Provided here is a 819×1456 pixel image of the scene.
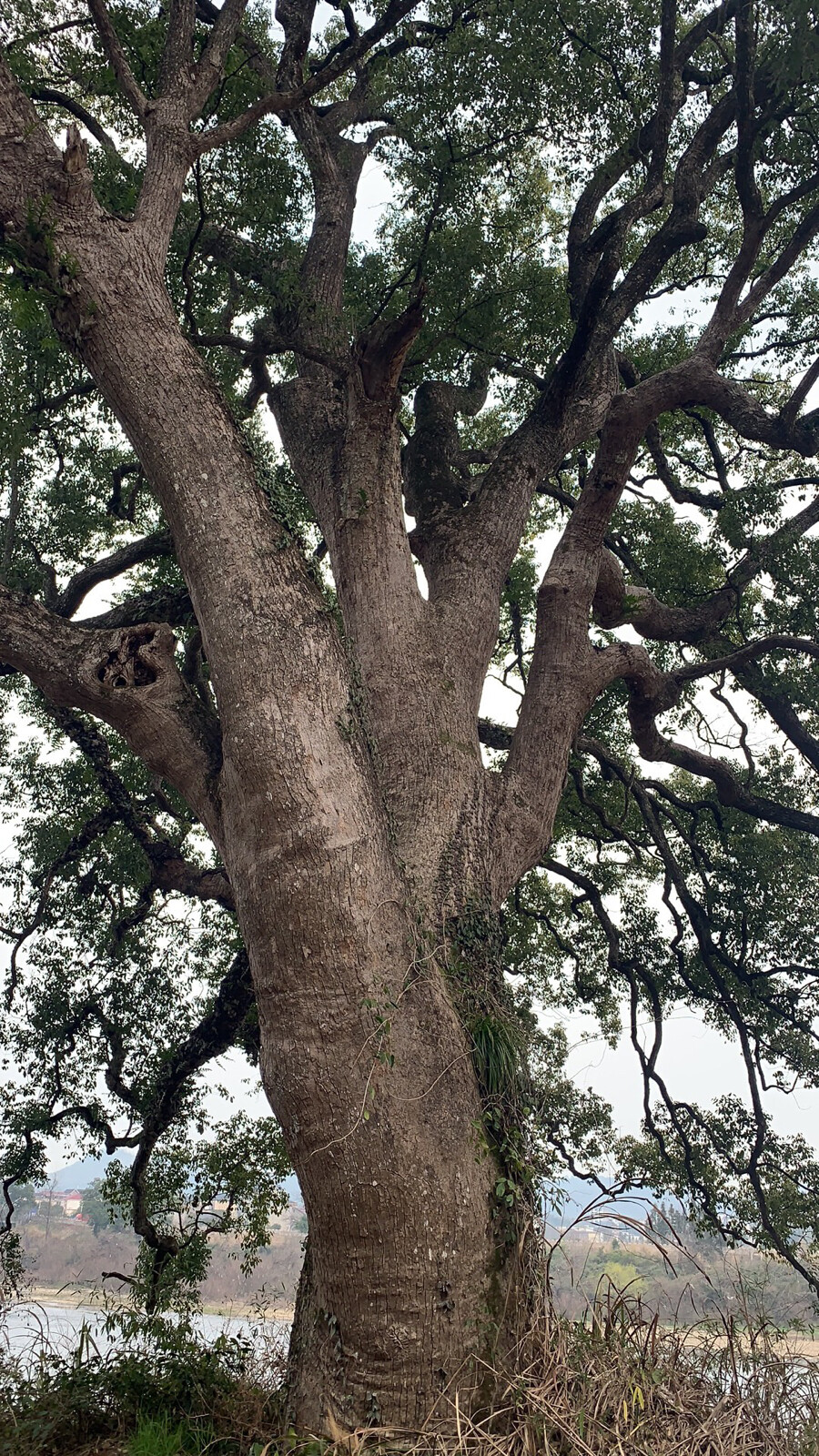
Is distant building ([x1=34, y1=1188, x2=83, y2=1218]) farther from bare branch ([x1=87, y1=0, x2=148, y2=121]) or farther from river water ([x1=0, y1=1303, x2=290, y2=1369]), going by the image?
bare branch ([x1=87, y1=0, x2=148, y2=121])

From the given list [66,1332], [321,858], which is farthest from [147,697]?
[66,1332]

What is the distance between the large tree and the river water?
1.29m

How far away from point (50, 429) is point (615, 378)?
4650mm

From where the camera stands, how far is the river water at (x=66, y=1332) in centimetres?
423

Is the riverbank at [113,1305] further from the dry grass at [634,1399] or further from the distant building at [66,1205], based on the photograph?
the distant building at [66,1205]

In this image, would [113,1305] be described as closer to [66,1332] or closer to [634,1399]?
[66,1332]

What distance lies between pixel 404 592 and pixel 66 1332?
4.20m

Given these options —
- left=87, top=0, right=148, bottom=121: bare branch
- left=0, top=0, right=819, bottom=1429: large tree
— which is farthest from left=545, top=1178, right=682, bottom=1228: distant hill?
left=87, top=0, right=148, bottom=121: bare branch

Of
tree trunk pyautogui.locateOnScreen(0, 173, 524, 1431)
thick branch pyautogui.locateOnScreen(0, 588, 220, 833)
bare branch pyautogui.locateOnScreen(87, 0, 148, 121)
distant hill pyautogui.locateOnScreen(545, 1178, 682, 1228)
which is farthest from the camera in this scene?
bare branch pyautogui.locateOnScreen(87, 0, 148, 121)

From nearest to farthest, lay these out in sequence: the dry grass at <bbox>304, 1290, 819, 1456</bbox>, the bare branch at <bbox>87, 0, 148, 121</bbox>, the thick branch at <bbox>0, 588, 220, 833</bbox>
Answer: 1. the dry grass at <bbox>304, 1290, 819, 1456</bbox>
2. the thick branch at <bbox>0, 588, 220, 833</bbox>
3. the bare branch at <bbox>87, 0, 148, 121</bbox>

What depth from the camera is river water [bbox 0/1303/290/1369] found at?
4.23 metres

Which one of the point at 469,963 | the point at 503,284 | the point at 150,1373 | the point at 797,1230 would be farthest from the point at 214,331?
the point at 797,1230

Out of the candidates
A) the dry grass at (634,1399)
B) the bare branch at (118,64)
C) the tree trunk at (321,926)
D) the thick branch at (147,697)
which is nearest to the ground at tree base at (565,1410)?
the dry grass at (634,1399)

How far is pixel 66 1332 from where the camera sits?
171 inches
